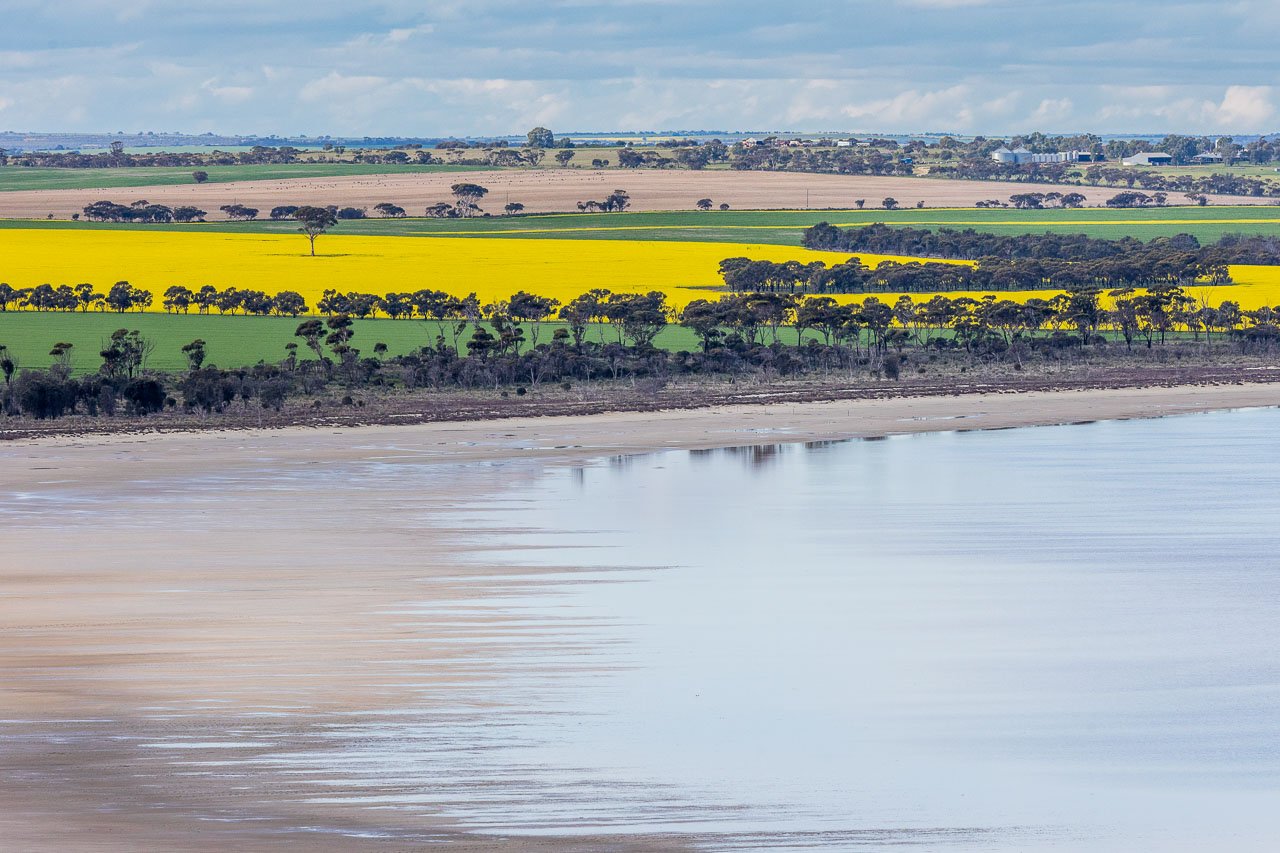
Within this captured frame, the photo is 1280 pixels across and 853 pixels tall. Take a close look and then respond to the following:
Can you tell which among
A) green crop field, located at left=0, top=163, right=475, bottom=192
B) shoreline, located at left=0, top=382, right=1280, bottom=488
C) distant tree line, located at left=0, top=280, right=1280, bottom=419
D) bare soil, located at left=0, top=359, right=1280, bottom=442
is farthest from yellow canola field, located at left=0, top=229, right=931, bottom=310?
green crop field, located at left=0, top=163, right=475, bottom=192

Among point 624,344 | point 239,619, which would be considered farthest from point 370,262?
point 239,619

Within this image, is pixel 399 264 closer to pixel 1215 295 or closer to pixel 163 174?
pixel 1215 295

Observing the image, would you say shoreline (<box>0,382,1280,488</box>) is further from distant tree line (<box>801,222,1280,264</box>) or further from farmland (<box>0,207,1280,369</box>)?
distant tree line (<box>801,222,1280,264</box>)

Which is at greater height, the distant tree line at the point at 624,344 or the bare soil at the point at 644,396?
the distant tree line at the point at 624,344

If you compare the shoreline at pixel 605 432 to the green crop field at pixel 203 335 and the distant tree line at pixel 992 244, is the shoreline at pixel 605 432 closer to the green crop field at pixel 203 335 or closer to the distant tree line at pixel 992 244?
the green crop field at pixel 203 335

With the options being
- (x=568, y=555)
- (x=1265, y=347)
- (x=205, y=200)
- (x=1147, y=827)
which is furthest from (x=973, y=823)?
(x=205, y=200)

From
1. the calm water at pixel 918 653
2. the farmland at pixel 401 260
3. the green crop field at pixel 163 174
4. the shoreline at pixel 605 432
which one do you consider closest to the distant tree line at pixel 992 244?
the farmland at pixel 401 260
